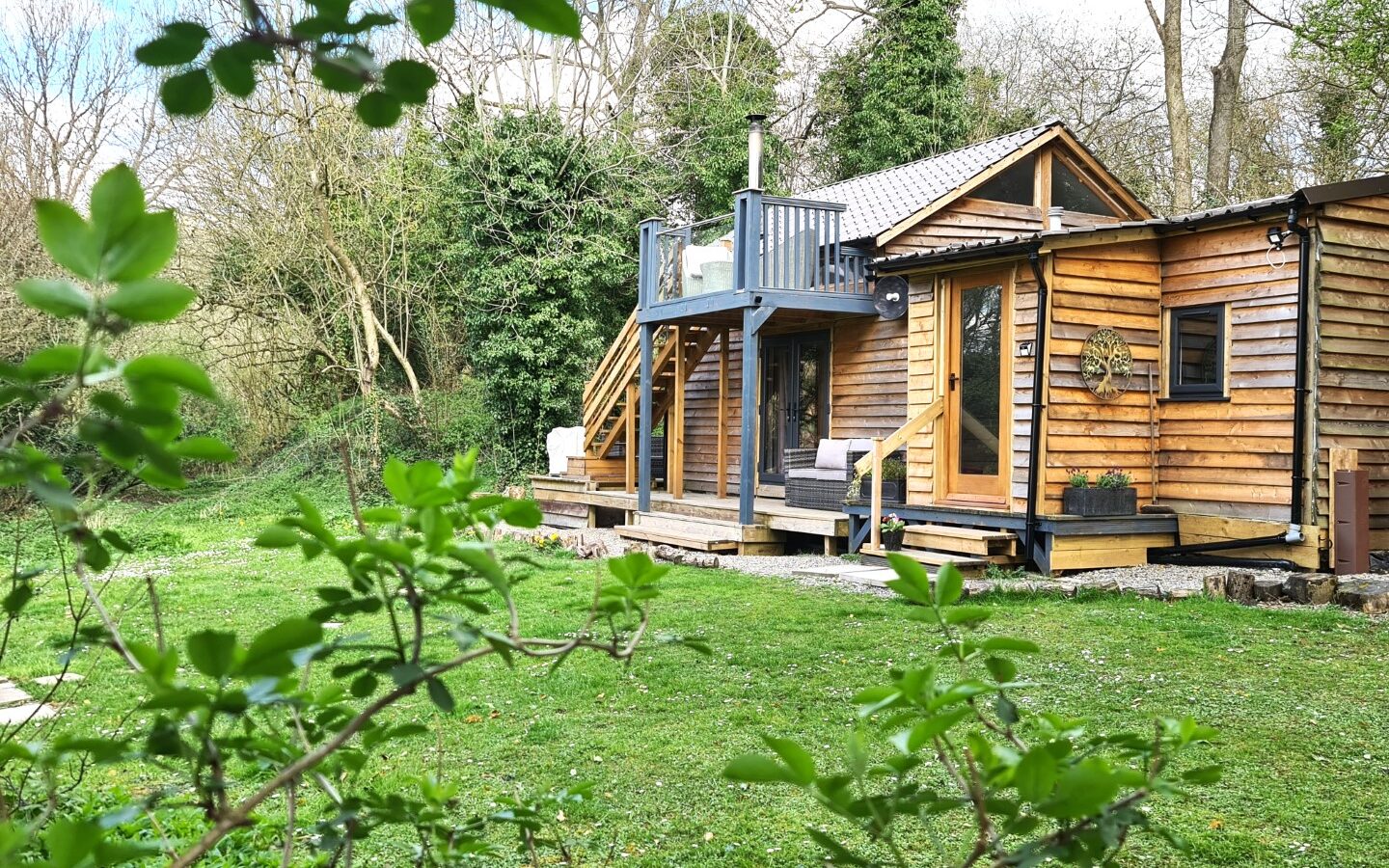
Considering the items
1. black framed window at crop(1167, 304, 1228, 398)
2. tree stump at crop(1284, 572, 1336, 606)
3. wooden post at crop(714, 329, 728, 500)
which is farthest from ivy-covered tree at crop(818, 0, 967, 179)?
tree stump at crop(1284, 572, 1336, 606)

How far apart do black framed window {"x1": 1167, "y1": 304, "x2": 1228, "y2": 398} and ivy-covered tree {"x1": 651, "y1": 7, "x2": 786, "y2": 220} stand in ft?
39.6

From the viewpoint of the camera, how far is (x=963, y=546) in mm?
9641

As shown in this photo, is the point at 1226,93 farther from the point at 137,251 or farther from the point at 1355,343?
the point at 137,251

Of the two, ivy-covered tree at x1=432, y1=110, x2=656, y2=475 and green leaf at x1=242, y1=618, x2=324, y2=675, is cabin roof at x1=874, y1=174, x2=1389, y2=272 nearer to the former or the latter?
ivy-covered tree at x1=432, y1=110, x2=656, y2=475

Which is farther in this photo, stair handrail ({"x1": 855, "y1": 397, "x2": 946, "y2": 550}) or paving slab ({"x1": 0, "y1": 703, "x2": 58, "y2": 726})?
stair handrail ({"x1": 855, "y1": 397, "x2": 946, "y2": 550})

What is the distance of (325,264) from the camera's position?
18062 mm

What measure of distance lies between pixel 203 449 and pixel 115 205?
226mm

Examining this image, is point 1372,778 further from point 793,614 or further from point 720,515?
point 720,515

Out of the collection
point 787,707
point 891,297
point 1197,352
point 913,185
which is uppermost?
point 913,185

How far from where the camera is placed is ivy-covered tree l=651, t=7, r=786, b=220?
2177cm

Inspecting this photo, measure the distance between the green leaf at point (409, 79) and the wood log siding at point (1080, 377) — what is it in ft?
29.8

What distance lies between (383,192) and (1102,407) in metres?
12.8

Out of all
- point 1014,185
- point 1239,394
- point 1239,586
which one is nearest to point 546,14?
point 1239,586

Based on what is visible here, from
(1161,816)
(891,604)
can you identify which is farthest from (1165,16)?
(1161,816)
